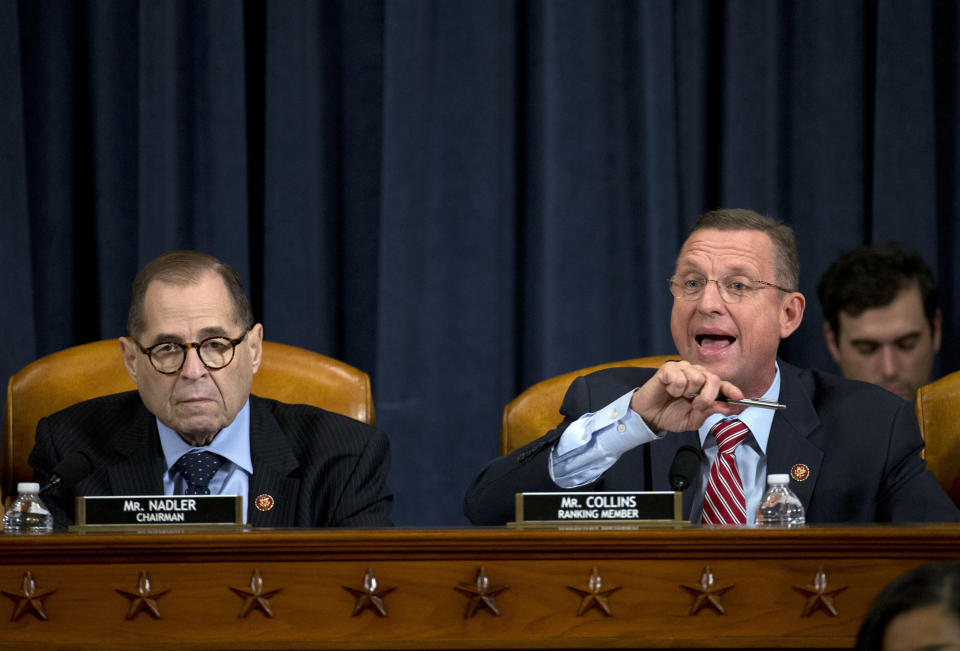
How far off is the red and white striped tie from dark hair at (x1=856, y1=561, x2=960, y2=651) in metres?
1.18

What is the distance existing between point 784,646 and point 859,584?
0.42ft

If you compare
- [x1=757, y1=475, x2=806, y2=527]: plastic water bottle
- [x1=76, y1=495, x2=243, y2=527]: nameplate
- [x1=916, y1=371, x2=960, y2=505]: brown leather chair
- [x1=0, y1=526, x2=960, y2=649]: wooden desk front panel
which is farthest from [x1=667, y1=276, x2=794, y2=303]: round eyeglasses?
[x1=76, y1=495, x2=243, y2=527]: nameplate

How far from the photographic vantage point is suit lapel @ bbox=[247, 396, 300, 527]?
2.21 meters

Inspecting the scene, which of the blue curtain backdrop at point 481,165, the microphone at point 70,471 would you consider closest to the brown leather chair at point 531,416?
the blue curtain backdrop at point 481,165

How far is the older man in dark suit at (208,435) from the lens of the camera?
2229 millimetres

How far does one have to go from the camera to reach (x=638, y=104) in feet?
11.1

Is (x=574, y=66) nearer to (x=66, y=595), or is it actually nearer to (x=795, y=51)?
(x=795, y=51)

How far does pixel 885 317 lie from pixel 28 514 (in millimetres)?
2250

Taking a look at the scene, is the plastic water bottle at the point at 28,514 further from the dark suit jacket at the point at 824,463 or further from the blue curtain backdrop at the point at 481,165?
the blue curtain backdrop at the point at 481,165

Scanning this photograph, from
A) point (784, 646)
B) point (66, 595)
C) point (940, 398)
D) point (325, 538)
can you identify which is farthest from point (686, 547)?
point (940, 398)

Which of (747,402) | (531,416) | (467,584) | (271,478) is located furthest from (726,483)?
(271,478)

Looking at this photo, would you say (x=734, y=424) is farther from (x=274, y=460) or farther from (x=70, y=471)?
(x=70, y=471)

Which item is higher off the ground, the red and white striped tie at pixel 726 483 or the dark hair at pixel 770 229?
the dark hair at pixel 770 229

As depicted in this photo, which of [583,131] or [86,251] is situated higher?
[583,131]
